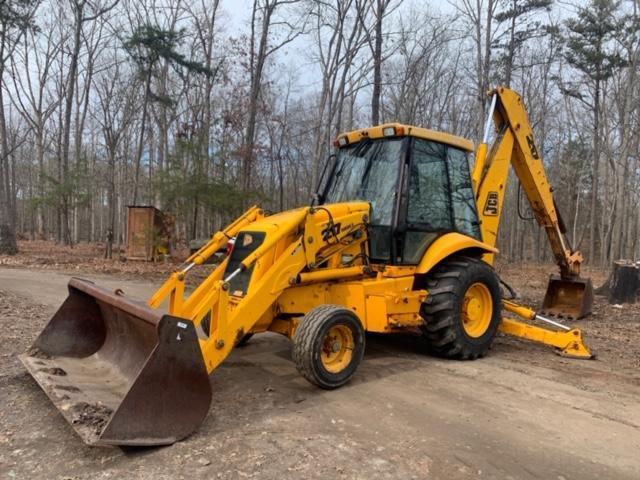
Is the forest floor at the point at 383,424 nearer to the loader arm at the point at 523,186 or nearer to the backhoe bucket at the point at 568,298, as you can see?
the loader arm at the point at 523,186

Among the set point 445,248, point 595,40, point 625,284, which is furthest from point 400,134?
point 595,40

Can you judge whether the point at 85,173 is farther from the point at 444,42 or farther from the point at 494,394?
the point at 494,394

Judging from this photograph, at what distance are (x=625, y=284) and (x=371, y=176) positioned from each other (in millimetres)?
7230

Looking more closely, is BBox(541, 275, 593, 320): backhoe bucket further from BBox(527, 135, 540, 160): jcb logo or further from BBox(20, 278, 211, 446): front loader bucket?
BBox(20, 278, 211, 446): front loader bucket

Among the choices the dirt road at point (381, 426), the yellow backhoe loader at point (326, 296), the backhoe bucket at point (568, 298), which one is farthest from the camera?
the backhoe bucket at point (568, 298)

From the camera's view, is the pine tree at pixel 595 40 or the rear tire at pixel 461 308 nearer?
the rear tire at pixel 461 308

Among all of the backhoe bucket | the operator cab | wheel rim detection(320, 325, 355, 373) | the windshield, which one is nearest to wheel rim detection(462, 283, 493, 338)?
the operator cab

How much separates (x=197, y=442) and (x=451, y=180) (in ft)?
14.0

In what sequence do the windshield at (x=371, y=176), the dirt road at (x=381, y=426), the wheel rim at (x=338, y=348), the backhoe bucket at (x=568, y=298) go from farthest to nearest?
the backhoe bucket at (x=568, y=298) < the windshield at (x=371, y=176) < the wheel rim at (x=338, y=348) < the dirt road at (x=381, y=426)

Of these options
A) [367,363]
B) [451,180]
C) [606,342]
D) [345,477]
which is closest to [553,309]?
[606,342]

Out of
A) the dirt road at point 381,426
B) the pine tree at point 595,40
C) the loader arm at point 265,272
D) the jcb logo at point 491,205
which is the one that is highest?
the pine tree at point 595,40

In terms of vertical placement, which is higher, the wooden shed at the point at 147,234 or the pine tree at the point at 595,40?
the pine tree at the point at 595,40

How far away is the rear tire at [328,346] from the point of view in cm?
463

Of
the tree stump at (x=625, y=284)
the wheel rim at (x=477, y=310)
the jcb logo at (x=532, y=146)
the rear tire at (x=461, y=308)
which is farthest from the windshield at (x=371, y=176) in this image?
the tree stump at (x=625, y=284)
